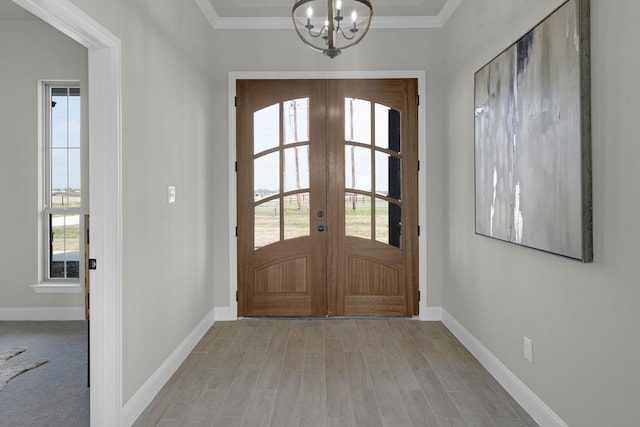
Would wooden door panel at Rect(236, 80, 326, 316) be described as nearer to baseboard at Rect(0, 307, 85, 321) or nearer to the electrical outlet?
baseboard at Rect(0, 307, 85, 321)

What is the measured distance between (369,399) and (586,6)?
7.72 feet

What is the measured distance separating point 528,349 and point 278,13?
139 inches

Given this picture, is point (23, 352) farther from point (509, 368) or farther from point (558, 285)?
point (558, 285)

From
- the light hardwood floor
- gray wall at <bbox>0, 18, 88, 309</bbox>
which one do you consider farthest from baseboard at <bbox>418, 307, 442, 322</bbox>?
gray wall at <bbox>0, 18, 88, 309</bbox>

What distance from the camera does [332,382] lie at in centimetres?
283

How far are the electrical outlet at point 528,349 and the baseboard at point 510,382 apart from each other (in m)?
0.18

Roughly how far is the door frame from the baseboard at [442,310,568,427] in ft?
2.33

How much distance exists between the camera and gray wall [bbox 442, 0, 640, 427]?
5.34 feet

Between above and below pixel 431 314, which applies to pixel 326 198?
above

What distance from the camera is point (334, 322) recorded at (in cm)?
414

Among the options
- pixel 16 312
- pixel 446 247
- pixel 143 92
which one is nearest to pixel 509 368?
pixel 446 247

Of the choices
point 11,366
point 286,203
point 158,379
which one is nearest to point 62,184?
point 11,366

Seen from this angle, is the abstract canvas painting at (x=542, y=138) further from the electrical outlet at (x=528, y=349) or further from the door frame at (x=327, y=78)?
the door frame at (x=327, y=78)

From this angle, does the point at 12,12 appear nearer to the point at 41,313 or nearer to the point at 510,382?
the point at 41,313
